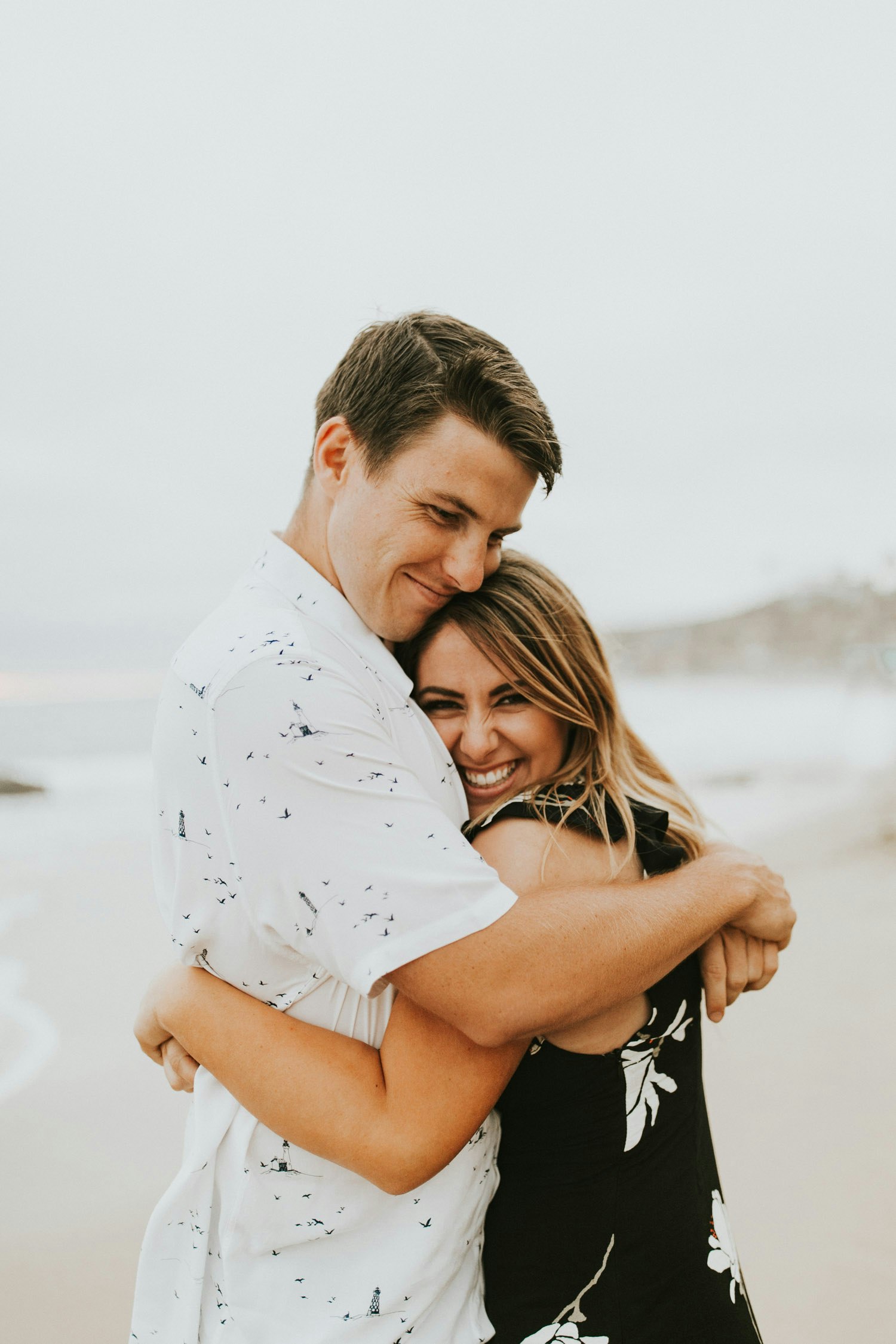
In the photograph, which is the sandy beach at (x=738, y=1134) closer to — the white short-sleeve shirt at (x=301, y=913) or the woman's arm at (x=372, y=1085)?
the white short-sleeve shirt at (x=301, y=913)

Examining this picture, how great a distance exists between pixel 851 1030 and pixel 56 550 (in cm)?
3135

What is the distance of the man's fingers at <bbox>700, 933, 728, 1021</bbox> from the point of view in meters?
1.73

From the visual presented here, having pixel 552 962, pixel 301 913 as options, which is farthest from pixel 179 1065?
pixel 552 962

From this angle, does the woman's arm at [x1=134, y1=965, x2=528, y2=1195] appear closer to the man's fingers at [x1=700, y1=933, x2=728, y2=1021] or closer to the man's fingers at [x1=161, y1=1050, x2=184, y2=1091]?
the man's fingers at [x1=161, y1=1050, x2=184, y2=1091]

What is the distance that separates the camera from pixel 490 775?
2156 millimetres

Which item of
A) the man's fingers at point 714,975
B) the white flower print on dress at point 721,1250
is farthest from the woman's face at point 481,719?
the white flower print on dress at point 721,1250

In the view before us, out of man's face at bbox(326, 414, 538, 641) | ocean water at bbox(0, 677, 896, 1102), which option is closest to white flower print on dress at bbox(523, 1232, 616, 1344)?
man's face at bbox(326, 414, 538, 641)

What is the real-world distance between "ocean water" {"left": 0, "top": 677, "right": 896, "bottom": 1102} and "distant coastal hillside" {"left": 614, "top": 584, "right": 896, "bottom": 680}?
1.37 meters

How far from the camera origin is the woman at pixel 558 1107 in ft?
4.51

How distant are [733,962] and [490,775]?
0.66 m

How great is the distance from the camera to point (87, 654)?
28.6 meters

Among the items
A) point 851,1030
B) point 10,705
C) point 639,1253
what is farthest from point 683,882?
point 10,705

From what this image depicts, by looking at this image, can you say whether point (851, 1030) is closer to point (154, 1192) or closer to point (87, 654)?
point (154, 1192)

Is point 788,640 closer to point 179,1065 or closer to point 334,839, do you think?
point 179,1065
